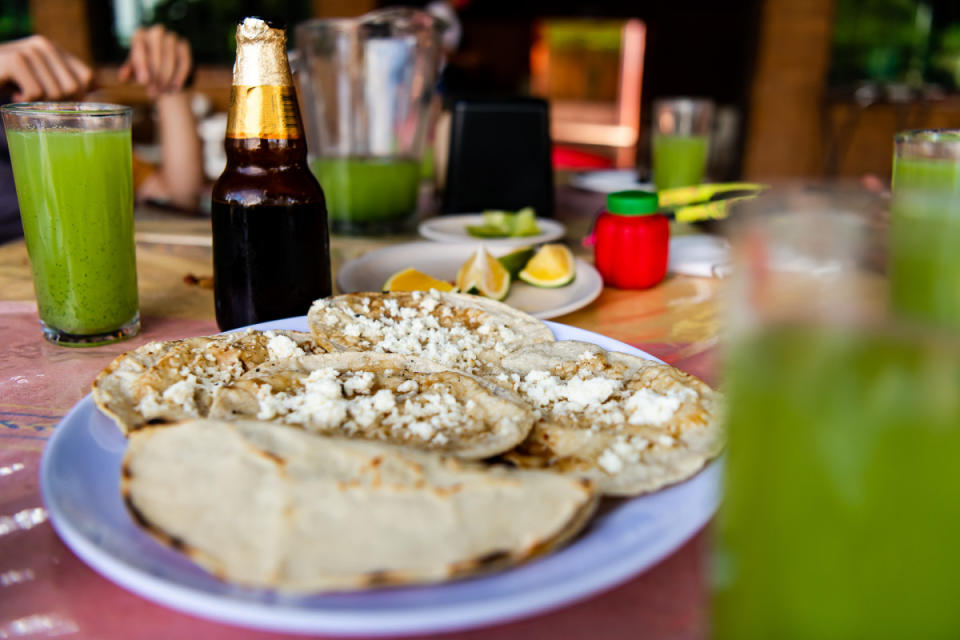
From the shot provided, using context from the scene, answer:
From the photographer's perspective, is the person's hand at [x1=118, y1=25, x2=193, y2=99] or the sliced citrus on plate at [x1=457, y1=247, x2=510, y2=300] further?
the person's hand at [x1=118, y1=25, x2=193, y2=99]

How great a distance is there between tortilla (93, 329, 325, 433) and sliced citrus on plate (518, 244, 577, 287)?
61 cm

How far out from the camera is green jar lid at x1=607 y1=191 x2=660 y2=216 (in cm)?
152

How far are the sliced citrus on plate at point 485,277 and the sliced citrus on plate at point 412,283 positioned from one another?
0.13 feet

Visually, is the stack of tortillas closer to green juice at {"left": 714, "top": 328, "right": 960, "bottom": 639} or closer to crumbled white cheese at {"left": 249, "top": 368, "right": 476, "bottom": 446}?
crumbled white cheese at {"left": 249, "top": 368, "right": 476, "bottom": 446}

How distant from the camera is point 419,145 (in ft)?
7.16

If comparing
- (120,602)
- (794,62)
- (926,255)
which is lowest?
(120,602)

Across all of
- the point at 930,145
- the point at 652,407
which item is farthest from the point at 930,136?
the point at 652,407

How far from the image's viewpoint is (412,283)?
4.67ft

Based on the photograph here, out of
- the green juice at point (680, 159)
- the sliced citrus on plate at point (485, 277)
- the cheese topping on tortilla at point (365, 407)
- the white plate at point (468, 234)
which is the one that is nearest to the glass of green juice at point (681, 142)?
the green juice at point (680, 159)

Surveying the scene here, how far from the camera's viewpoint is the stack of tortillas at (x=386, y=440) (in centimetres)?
55

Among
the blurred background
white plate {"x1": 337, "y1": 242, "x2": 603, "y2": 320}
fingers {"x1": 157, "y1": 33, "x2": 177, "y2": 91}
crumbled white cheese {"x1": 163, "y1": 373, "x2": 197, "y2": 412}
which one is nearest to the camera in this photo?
crumbled white cheese {"x1": 163, "y1": 373, "x2": 197, "y2": 412}

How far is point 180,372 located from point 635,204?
982 mm

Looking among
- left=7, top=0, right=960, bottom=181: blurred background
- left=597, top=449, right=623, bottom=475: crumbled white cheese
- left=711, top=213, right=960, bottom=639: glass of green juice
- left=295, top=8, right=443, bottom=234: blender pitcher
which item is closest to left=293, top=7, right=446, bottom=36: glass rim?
left=295, top=8, right=443, bottom=234: blender pitcher

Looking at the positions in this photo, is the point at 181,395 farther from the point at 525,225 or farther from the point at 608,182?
the point at 608,182
